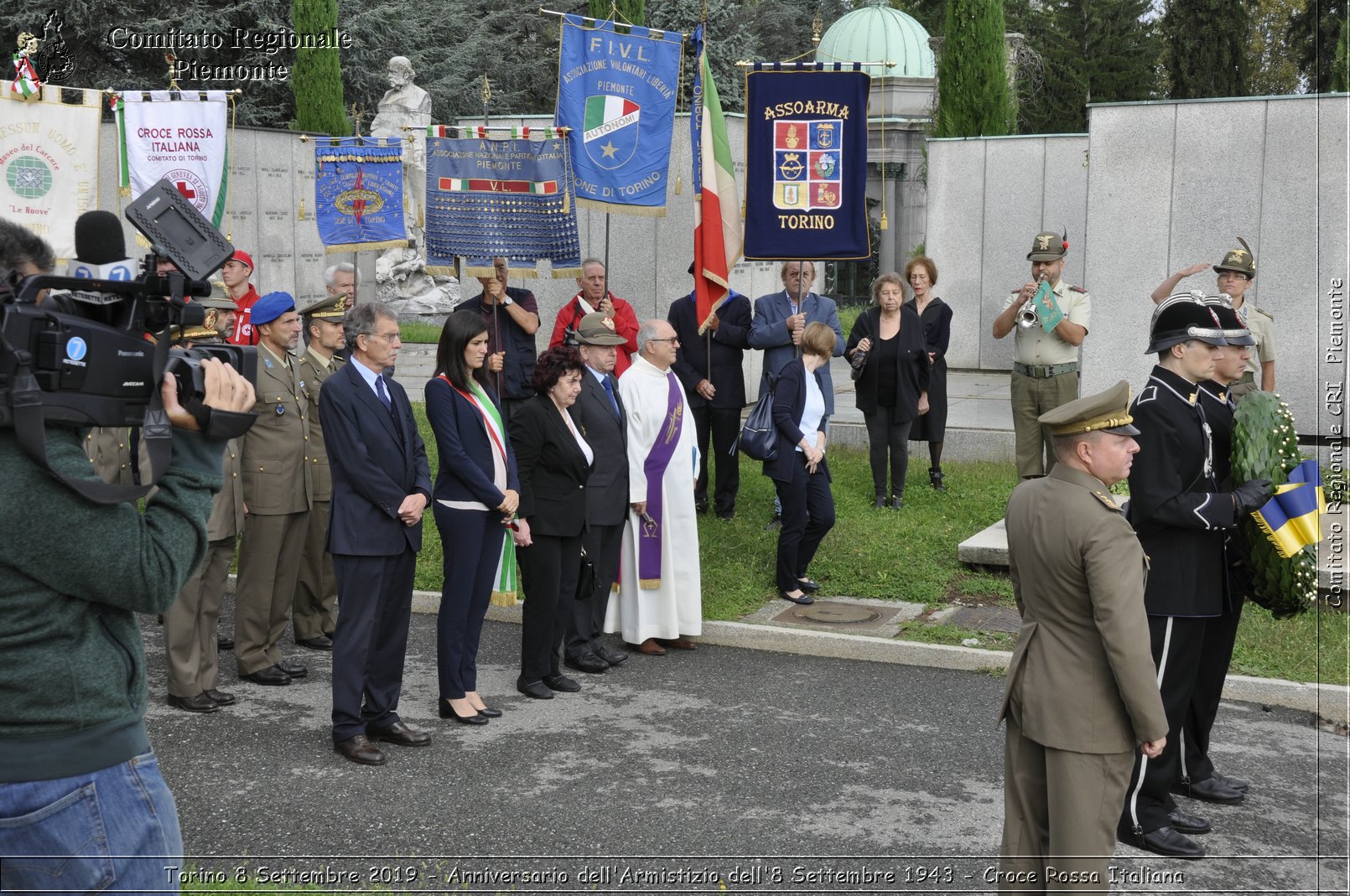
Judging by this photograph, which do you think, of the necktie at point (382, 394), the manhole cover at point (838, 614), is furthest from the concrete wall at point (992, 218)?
the necktie at point (382, 394)

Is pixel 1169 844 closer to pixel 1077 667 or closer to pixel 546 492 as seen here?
pixel 1077 667

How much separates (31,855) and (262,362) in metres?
5.20

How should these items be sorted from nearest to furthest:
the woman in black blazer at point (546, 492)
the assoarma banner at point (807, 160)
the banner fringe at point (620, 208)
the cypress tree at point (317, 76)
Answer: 1. the woman in black blazer at point (546, 492)
2. the banner fringe at point (620, 208)
3. the assoarma banner at point (807, 160)
4. the cypress tree at point (317, 76)

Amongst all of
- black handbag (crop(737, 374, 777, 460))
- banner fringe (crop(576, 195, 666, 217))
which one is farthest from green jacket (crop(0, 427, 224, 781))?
banner fringe (crop(576, 195, 666, 217))

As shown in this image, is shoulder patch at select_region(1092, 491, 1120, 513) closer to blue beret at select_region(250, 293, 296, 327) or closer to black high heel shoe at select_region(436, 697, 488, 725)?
black high heel shoe at select_region(436, 697, 488, 725)

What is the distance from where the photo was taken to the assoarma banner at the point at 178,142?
1170 centimetres

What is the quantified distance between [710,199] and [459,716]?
195 inches

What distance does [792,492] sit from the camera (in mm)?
8992

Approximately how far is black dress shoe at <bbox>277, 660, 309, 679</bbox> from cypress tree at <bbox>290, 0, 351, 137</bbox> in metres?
19.6

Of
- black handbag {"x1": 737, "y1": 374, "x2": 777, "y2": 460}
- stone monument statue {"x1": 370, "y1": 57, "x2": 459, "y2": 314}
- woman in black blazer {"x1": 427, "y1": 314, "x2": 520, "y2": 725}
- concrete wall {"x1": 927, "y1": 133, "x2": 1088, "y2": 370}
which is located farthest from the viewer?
stone monument statue {"x1": 370, "y1": 57, "x2": 459, "y2": 314}

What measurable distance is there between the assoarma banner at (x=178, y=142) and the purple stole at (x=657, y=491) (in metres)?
5.46

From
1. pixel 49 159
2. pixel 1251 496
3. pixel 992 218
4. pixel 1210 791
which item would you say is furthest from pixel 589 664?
pixel 992 218

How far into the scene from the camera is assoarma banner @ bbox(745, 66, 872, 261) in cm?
1059

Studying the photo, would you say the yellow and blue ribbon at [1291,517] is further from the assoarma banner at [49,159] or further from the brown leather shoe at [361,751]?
the assoarma banner at [49,159]
